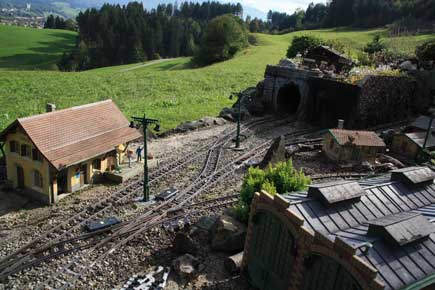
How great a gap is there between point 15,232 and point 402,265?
14.8 metres

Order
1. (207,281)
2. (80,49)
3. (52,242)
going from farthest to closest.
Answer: (80,49), (52,242), (207,281)

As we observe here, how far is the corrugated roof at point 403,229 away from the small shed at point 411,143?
53.7 ft

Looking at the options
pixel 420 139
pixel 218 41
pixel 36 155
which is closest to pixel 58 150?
pixel 36 155

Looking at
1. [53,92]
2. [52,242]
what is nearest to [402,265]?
[52,242]

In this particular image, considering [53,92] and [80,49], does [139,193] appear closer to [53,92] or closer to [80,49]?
[53,92]

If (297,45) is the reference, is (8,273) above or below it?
below

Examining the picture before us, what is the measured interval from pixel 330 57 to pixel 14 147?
31.2m

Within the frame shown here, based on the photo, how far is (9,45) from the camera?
4323 inches

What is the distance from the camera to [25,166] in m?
19.7

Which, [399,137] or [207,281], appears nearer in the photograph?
[207,281]

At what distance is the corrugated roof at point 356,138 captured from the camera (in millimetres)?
24062

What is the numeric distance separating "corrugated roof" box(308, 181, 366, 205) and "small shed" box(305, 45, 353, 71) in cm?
2920

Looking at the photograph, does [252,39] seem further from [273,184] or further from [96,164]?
[273,184]

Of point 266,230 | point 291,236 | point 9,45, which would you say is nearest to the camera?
point 291,236
